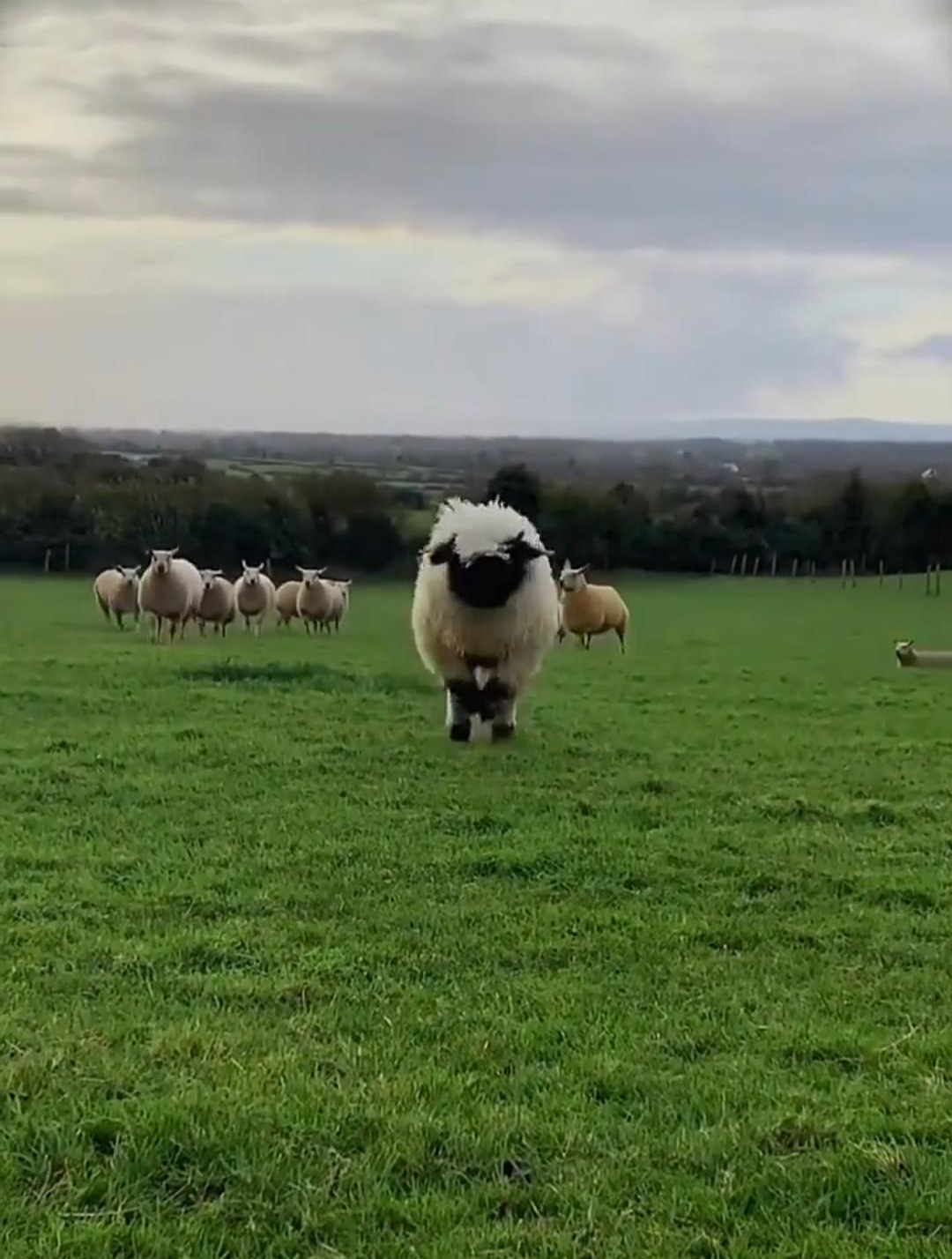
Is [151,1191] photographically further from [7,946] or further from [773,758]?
[773,758]

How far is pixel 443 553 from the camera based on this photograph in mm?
11953

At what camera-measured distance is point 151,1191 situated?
4.01 m

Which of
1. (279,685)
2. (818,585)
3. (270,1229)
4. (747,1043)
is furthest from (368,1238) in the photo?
(818,585)

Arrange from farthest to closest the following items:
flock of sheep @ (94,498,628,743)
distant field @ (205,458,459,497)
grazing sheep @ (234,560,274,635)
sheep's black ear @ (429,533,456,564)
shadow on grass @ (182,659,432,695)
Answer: distant field @ (205,458,459,497)
grazing sheep @ (234,560,274,635)
shadow on grass @ (182,659,432,695)
sheep's black ear @ (429,533,456,564)
flock of sheep @ (94,498,628,743)

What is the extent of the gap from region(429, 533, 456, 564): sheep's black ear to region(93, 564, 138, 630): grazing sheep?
52.1 feet

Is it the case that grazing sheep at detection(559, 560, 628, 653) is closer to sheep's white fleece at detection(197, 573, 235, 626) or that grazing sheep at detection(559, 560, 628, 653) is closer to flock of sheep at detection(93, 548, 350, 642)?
flock of sheep at detection(93, 548, 350, 642)

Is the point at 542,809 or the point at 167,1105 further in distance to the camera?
the point at 542,809

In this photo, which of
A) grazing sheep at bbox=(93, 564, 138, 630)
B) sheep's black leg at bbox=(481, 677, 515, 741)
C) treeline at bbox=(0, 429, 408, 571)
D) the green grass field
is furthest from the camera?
treeline at bbox=(0, 429, 408, 571)

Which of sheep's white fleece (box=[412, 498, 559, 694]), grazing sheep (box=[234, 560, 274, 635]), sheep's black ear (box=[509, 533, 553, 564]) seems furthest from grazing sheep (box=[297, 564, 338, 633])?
sheep's black ear (box=[509, 533, 553, 564])

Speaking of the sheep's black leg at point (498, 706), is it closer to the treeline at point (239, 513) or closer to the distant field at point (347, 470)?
the distant field at point (347, 470)

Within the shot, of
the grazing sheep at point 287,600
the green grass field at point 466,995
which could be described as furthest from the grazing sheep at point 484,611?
the grazing sheep at point 287,600

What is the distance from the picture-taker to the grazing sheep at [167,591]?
978 inches

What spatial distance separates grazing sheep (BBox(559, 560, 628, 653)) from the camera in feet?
81.7

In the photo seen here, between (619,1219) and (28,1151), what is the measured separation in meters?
1.72
